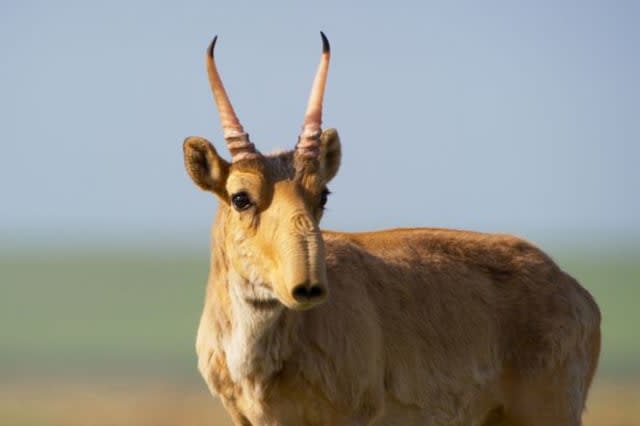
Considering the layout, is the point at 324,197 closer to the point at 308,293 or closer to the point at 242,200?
the point at 242,200

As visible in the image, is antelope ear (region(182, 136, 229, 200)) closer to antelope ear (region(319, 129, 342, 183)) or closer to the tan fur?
the tan fur

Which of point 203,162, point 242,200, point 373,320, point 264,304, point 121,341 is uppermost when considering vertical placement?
point 203,162

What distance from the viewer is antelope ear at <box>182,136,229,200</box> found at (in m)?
16.8

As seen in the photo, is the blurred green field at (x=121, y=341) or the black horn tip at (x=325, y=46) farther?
the blurred green field at (x=121, y=341)

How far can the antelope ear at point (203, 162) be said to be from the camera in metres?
16.8

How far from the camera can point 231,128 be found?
1675 centimetres

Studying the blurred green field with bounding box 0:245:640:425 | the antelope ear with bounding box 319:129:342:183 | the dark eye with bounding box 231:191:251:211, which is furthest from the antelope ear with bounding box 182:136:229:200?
the blurred green field with bounding box 0:245:640:425

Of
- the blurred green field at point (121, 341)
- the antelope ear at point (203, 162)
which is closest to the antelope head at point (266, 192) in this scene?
the antelope ear at point (203, 162)

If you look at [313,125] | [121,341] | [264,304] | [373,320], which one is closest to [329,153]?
[313,125]

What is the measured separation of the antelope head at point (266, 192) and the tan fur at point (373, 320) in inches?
0.7

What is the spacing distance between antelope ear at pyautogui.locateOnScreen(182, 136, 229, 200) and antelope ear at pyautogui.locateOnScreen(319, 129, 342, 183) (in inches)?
36.4

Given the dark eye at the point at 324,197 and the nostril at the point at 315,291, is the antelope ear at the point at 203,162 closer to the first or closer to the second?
the dark eye at the point at 324,197

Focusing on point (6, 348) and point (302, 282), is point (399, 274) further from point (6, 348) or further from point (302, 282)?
point (6, 348)

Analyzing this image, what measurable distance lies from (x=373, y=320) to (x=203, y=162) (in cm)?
245
